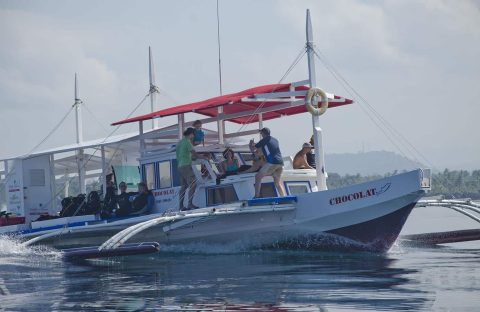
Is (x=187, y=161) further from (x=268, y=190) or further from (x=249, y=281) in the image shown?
(x=249, y=281)

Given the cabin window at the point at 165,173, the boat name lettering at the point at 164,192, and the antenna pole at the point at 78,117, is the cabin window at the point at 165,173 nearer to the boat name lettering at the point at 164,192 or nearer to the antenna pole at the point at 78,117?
the boat name lettering at the point at 164,192

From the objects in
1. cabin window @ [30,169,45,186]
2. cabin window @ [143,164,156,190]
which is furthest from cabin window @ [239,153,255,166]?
cabin window @ [30,169,45,186]

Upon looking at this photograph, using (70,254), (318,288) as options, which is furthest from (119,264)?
(318,288)

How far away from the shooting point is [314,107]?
21.9 metres

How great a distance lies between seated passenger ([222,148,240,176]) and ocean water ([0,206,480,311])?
79.8 inches

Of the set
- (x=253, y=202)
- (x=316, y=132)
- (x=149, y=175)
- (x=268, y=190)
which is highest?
(x=316, y=132)

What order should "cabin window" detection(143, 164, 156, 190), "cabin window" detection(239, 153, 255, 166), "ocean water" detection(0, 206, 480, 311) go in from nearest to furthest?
"ocean water" detection(0, 206, 480, 311), "cabin window" detection(239, 153, 255, 166), "cabin window" detection(143, 164, 156, 190)

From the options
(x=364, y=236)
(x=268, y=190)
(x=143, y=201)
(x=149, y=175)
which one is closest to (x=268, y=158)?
(x=268, y=190)

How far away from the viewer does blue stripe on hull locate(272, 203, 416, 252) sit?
67.1ft

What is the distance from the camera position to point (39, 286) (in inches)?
646

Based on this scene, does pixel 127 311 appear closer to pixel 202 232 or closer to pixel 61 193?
pixel 202 232

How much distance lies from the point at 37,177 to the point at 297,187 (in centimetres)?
1038

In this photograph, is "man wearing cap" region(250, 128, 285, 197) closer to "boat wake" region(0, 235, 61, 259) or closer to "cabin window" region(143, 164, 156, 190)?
"cabin window" region(143, 164, 156, 190)

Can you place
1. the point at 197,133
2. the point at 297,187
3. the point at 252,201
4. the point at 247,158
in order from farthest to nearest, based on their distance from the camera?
the point at 247,158 → the point at 197,133 → the point at 297,187 → the point at 252,201
